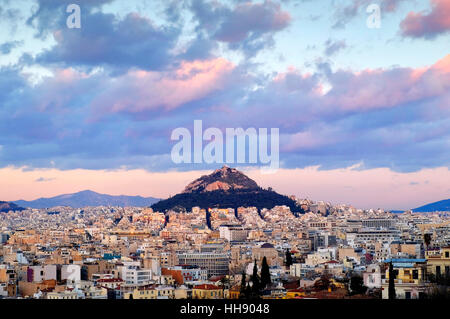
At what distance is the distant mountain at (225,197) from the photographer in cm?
5966

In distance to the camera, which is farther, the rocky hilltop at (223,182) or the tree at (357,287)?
the rocky hilltop at (223,182)

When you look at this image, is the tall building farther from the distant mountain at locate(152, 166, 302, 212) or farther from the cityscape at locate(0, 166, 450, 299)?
the distant mountain at locate(152, 166, 302, 212)

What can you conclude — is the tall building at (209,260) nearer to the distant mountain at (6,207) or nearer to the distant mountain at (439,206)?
the distant mountain at (439,206)

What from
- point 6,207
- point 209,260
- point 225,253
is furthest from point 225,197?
point 209,260

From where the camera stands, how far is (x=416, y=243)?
96.8 feet

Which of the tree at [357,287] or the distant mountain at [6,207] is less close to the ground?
the distant mountain at [6,207]

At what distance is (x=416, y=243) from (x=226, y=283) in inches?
465

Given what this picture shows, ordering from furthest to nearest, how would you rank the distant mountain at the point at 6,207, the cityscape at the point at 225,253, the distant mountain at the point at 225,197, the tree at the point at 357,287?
the distant mountain at the point at 225,197 < the distant mountain at the point at 6,207 < the cityscape at the point at 225,253 < the tree at the point at 357,287

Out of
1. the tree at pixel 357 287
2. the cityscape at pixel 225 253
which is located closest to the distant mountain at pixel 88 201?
the cityscape at pixel 225 253

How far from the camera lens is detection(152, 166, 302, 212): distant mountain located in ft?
196

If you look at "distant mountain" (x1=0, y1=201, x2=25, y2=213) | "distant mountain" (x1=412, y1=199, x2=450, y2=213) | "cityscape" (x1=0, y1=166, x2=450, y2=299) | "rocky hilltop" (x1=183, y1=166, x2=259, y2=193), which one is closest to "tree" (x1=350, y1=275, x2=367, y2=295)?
"cityscape" (x1=0, y1=166, x2=450, y2=299)

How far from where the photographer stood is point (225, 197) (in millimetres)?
60312

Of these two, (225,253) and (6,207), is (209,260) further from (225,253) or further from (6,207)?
(6,207)

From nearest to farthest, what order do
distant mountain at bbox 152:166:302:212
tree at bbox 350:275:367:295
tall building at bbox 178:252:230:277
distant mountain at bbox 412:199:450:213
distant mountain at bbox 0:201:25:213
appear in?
tree at bbox 350:275:367:295, tall building at bbox 178:252:230:277, distant mountain at bbox 412:199:450:213, distant mountain at bbox 0:201:25:213, distant mountain at bbox 152:166:302:212
